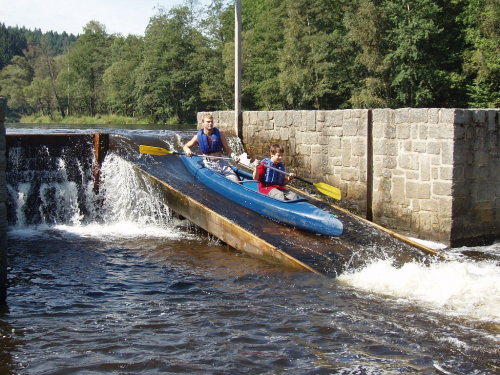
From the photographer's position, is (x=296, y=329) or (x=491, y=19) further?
(x=491, y=19)

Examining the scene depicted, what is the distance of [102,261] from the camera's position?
255 inches

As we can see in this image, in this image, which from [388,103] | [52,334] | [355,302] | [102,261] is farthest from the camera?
[388,103]

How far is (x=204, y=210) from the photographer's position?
7426 millimetres

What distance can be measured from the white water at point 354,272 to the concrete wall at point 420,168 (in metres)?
0.48

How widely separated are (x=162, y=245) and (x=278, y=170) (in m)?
1.85

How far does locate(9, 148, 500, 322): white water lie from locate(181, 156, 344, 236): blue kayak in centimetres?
84

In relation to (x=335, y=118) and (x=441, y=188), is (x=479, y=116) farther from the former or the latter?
(x=335, y=118)

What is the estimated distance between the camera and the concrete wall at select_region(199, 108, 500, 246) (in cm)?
711

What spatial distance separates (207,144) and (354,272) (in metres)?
3.93

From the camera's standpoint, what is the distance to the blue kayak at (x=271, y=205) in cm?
673

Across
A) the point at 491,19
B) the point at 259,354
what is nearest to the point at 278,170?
the point at 259,354

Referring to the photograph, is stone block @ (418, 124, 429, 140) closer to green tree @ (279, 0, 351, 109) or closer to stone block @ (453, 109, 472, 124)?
stone block @ (453, 109, 472, 124)

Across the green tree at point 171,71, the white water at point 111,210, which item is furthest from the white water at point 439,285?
→ the green tree at point 171,71

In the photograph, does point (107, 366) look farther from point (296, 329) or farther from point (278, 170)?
point (278, 170)
